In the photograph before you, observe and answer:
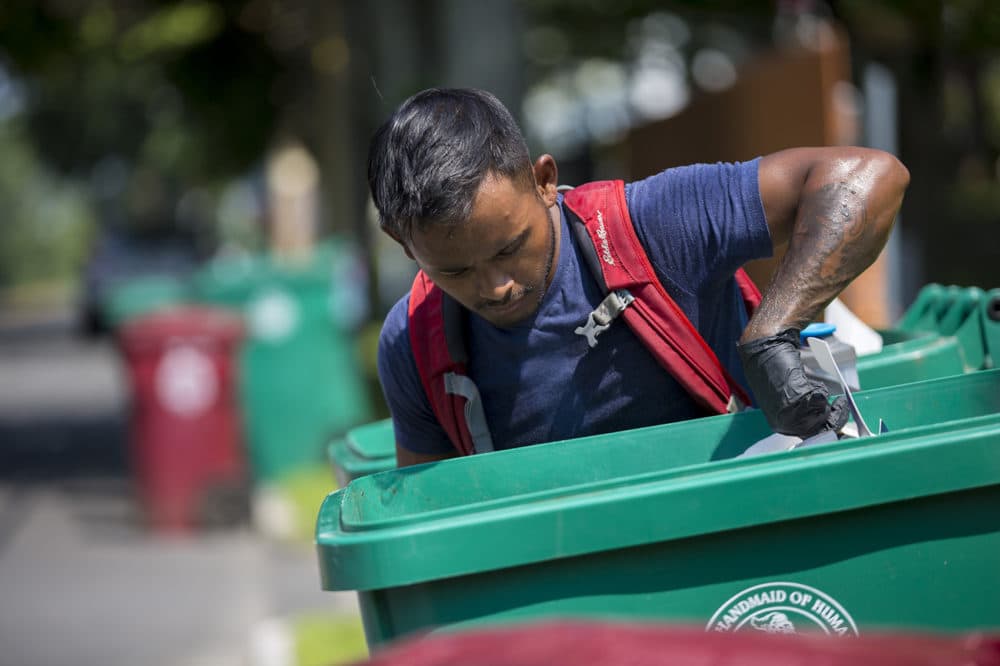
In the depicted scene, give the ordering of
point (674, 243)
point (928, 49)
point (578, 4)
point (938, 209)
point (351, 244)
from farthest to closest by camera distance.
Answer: point (578, 4) < point (351, 244) < point (938, 209) < point (928, 49) < point (674, 243)

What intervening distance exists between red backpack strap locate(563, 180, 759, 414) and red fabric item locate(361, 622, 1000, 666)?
3.59 ft

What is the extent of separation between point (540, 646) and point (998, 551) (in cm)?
97

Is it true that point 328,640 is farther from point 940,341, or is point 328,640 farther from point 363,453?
point 940,341

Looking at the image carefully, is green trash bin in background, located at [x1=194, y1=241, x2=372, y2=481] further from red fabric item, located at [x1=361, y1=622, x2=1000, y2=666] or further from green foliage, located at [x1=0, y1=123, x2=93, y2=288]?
green foliage, located at [x1=0, y1=123, x2=93, y2=288]

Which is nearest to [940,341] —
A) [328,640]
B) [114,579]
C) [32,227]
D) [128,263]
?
[328,640]

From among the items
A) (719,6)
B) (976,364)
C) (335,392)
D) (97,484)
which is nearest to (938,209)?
(719,6)

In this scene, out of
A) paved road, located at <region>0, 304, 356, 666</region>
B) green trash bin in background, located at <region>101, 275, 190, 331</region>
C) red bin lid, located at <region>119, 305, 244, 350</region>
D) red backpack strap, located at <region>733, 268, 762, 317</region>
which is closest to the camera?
red backpack strap, located at <region>733, 268, 762, 317</region>

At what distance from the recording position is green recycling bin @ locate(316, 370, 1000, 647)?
2.03m

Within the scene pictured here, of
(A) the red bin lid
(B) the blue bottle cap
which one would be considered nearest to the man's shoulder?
(B) the blue bottle cap

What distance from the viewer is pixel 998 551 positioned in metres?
2.12

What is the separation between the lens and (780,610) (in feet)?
6.86

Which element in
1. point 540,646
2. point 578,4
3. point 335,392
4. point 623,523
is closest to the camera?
point 540,646

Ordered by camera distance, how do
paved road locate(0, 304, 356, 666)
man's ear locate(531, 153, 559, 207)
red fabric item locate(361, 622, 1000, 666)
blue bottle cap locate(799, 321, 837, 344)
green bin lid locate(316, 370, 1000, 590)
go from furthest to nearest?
paved road locate(0, 304, 356, 666) < man's ear locate(531, 153, 559, 207) < blue bottle cap locate(799, 321, 837, 344) < green bin lid locate(316, 370, 1000, 590) < red fabric item locate(361, 622, 1000, 666)

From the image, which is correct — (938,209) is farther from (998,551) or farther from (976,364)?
(998,551)
